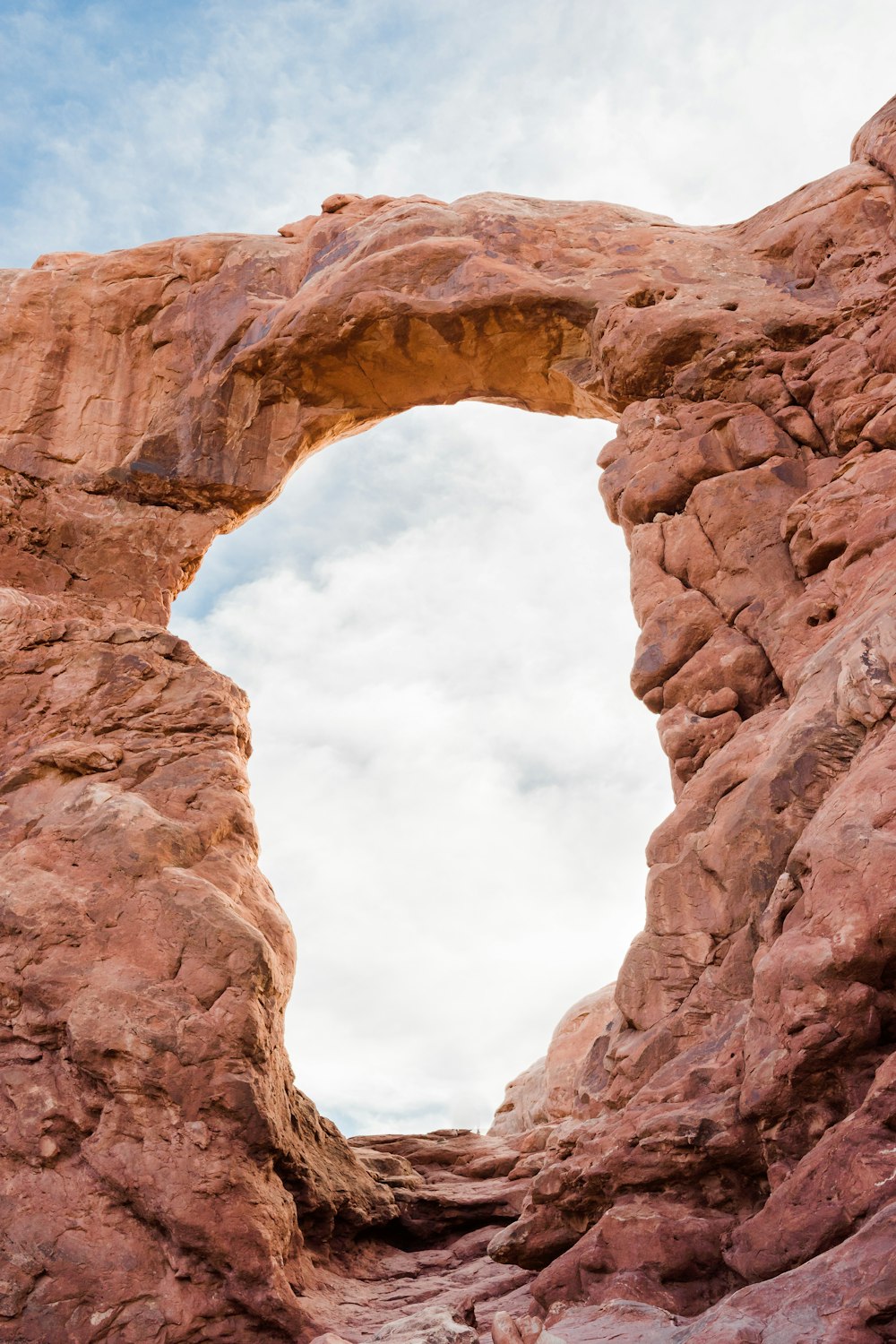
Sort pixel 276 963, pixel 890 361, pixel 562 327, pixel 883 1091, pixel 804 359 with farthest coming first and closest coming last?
1. pixel 562 327
2. pixel 804 359
3. pixel 890 361
4. pixel 276 963
5. pixel 883 1091

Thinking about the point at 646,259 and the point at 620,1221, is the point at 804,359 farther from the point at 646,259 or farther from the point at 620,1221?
the point at 620,1221

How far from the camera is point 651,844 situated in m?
10.9

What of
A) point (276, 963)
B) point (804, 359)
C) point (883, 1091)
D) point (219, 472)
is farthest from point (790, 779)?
point (219, 472)

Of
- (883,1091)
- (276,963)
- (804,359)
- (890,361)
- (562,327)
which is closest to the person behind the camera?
(883,1091)

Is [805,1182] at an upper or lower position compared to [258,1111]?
lower

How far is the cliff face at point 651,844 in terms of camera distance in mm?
7590

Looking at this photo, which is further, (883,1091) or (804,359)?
(804,359)

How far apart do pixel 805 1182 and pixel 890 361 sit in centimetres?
953

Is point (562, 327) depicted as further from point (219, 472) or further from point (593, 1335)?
point (593, 1335)

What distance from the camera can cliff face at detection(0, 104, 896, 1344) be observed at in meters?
7.59

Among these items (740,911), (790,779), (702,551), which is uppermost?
(702,551)

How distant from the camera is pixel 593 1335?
6.94 metres

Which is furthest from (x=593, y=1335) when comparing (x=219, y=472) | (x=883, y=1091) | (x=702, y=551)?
(x=219, y=472)

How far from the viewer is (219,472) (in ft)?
52.3
